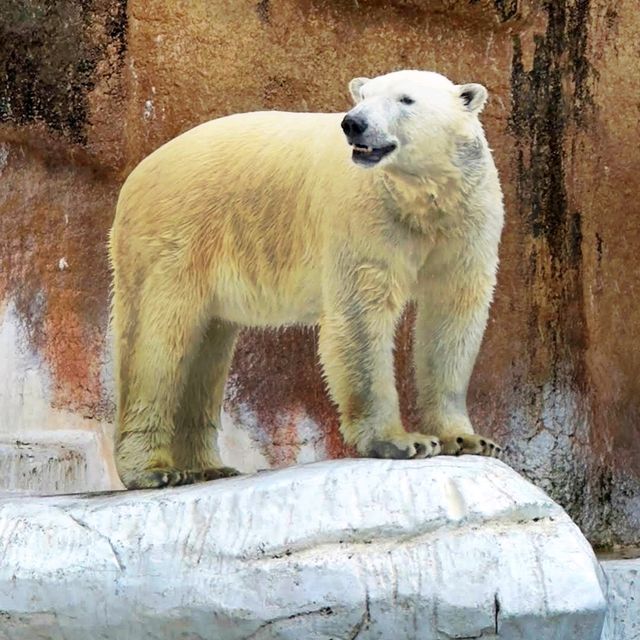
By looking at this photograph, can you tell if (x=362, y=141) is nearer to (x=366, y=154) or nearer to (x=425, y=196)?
(x=366, y=154)

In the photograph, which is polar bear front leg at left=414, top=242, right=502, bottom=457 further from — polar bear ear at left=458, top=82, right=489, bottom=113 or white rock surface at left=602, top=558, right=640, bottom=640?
white rock surface at left=602, top=558, right=640, bottom=640

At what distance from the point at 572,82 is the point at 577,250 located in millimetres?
856

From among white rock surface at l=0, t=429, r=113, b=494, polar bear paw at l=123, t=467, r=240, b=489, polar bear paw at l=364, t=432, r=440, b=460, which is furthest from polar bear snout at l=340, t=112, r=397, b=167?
white rock surface at l=0, t=429, r=113, b=494

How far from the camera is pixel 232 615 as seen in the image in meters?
4.33

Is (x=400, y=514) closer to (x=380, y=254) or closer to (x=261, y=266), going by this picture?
(x=380, y=254)

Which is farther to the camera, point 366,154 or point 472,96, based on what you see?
point 472,96

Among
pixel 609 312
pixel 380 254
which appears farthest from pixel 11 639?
pixel 609 312

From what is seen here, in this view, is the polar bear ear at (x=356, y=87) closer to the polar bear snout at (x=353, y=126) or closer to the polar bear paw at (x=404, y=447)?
the polar bear snout at (x=353, y=126)

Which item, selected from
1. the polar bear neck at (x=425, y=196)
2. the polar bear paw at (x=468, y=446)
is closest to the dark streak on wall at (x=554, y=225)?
the polar bear paw at (x=468, y=446)

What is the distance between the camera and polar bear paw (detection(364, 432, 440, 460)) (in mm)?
4633

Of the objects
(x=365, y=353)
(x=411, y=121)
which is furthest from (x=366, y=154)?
(x=365, y=353)

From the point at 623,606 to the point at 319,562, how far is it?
156 cm

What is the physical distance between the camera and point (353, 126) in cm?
454

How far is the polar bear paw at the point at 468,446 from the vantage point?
16.1 ft
